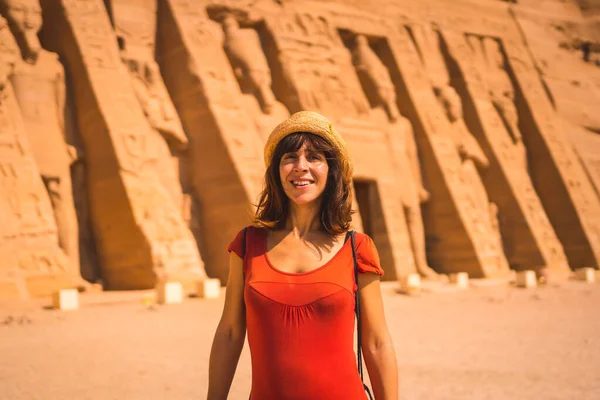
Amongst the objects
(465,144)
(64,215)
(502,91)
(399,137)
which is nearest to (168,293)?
(64,215)

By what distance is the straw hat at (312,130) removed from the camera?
1918 millimetres

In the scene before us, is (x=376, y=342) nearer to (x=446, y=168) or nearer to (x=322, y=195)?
(x=322, y=195)

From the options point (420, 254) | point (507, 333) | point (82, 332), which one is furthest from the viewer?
point (420, 254)

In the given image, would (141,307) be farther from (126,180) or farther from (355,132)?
(355,132)

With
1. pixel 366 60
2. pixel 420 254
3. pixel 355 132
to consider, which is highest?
pixel 366 60

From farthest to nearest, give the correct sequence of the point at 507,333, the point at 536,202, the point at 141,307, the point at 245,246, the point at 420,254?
the point at 536,202 < the point at 420,254 < the point at 141,307 < the point at 507,333 < the point at 245,246

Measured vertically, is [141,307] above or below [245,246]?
below

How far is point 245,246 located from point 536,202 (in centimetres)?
1455

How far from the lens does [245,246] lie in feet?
6.21

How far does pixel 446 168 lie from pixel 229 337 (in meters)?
12.6

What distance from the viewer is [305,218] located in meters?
1.94

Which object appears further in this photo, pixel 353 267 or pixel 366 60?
pixel 366 60

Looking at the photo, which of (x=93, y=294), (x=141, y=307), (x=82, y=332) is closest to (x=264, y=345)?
(x=82, y=332)

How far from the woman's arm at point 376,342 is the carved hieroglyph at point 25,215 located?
7338 millimetres
